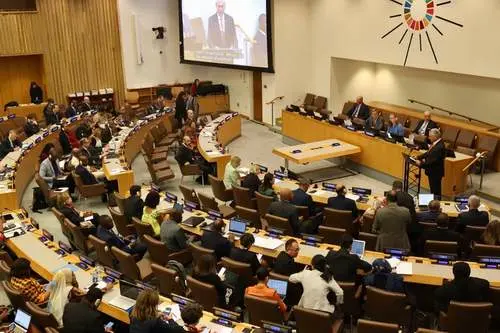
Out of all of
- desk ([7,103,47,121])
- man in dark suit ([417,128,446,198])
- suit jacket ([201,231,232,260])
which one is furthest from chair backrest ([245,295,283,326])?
desk ([7,103,47,121])

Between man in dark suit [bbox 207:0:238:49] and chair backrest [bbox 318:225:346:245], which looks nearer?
chair backrest [bbox 318:225:346:245]

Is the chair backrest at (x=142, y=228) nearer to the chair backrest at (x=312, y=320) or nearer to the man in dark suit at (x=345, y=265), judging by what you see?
the man in dark suit at (x=345, y=265)

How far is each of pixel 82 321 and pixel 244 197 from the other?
16.4ft

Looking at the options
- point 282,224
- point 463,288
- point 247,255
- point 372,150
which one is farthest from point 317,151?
point 463,288

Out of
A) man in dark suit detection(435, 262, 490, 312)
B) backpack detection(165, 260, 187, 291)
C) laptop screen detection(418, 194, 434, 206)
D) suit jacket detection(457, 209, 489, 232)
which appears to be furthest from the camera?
laptop screen detection(418, 194, 434, 206)

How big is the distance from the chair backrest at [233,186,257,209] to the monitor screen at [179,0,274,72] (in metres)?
8.52

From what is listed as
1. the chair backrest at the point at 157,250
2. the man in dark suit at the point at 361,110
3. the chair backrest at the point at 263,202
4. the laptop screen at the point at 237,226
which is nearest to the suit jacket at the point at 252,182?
the chair backrest at the point at 263,202

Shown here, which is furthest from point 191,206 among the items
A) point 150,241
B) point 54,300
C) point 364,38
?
point 364,38

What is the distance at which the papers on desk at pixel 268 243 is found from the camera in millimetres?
7969

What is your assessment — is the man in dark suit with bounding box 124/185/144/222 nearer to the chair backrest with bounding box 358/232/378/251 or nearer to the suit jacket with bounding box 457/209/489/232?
the chair backrest with bounding box 358/232/378/251

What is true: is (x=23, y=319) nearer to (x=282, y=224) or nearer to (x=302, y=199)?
(x=282, y=224)

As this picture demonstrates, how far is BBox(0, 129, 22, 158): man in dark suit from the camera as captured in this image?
45.8 feet

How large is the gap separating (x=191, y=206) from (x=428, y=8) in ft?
27.5

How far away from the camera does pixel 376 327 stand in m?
5.44
